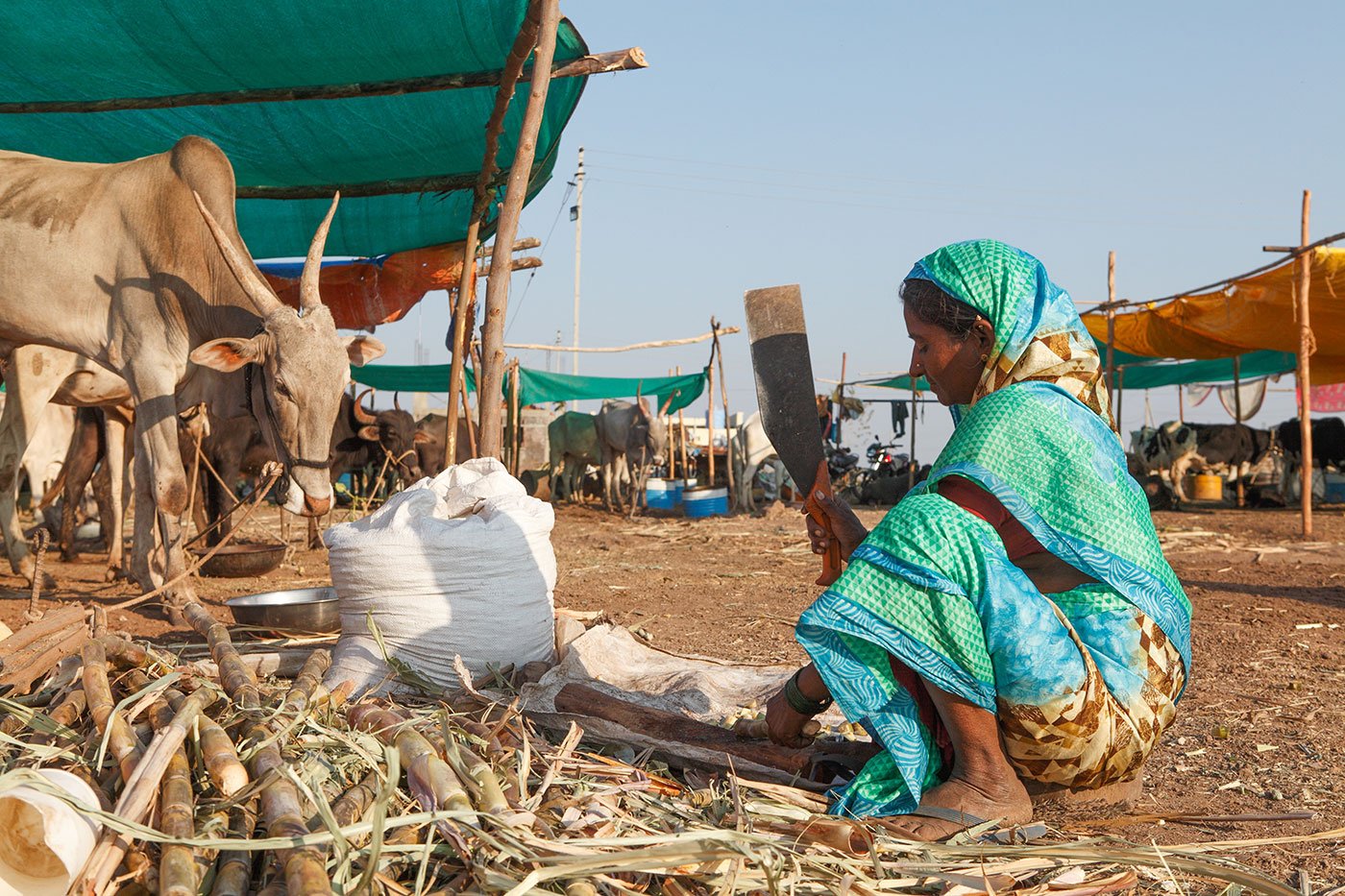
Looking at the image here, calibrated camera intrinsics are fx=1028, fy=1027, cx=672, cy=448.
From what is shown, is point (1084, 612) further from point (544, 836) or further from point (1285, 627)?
point (1285, 627)

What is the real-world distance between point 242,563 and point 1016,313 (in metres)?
5.21

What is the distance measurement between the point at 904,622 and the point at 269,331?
11.7ft

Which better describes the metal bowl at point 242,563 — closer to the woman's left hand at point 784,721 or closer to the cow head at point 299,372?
the cow head at point 299,372

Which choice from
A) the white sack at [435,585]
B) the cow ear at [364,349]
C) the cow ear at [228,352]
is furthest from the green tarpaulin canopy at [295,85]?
the white sack at [435,585]

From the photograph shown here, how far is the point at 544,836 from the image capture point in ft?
5.83

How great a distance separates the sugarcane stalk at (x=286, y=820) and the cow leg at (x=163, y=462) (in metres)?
3.08

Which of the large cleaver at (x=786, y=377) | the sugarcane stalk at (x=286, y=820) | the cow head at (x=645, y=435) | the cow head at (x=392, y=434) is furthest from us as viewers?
the cow head at (x=645, y=435)

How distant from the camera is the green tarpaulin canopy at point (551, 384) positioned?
567 inches

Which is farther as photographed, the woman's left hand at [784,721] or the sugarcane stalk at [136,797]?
the woman's left hand at [784,721]

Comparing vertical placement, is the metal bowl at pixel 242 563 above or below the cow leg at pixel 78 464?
below

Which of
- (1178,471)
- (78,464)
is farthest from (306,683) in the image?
(1178,471)

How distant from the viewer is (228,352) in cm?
449

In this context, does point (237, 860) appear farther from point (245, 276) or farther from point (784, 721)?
point (245, 276)

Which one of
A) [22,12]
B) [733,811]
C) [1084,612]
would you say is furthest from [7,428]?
[1084,612]
